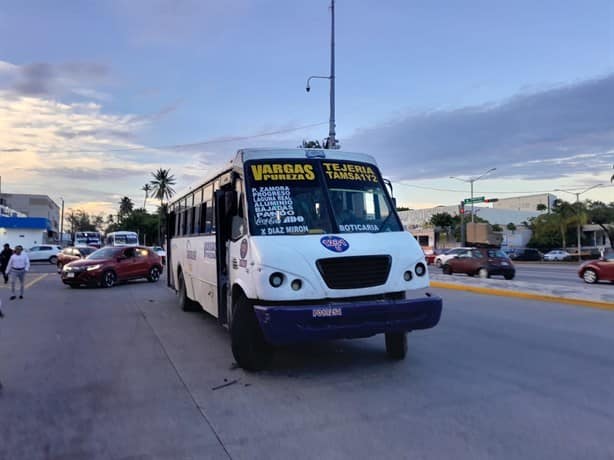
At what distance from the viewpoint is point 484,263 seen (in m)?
24.9

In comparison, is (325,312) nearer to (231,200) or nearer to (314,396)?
(314,396)

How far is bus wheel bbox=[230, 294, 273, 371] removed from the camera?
6.59 m

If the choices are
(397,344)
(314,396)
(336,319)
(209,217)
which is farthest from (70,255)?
(314,396)

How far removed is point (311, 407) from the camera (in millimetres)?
5324

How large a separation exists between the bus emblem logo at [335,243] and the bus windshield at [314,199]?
0.71 feet

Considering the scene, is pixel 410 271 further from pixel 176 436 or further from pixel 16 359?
pixel 16 359

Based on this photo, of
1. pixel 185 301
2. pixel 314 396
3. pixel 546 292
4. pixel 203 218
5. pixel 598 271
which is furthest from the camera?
pixel 598 271

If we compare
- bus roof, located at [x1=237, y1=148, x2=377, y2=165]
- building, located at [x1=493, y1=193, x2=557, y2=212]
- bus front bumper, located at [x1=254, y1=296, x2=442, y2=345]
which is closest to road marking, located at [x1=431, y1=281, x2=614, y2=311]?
bus front bumper, located at [x1=254, y1=296, x2=442, y2=345]

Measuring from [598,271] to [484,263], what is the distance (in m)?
4.77

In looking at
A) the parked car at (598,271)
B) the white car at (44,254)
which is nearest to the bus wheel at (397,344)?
the parked car at (598,271)

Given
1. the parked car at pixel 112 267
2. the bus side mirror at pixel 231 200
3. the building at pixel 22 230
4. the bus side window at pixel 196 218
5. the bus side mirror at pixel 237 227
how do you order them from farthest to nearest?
the building at pixel 22 230 < the parked car at pixel 112 267 < the bus side window at pixel 196 218 < the bus side mirror at pixel 231 200 < the bus side mirror at pixel 237 227

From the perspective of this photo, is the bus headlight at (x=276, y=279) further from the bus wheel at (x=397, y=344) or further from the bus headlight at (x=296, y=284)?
the bus wheel at (x=397, y=344)

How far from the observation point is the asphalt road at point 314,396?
4.38 metres

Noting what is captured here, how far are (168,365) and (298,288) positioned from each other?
242 centimetres
